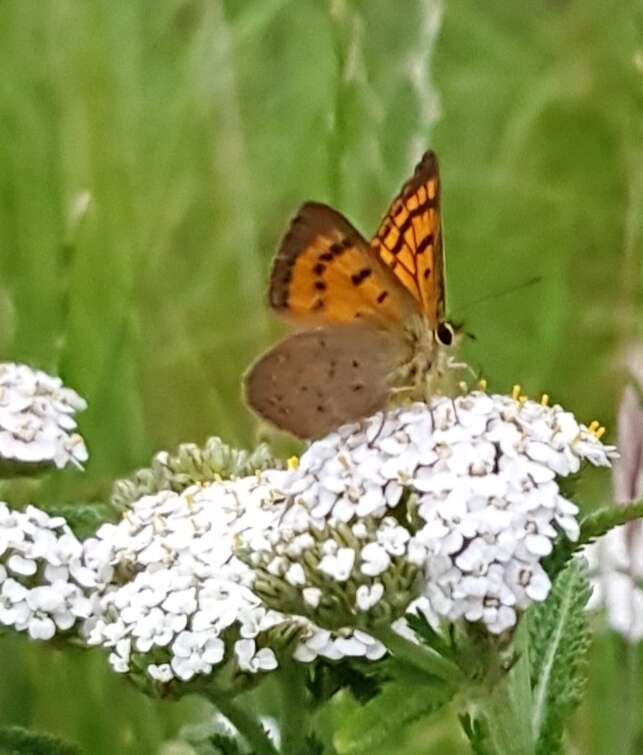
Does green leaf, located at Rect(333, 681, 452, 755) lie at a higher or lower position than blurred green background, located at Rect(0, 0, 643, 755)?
lower

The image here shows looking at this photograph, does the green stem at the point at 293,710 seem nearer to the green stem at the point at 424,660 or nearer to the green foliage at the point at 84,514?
the green stem at the point at 424,660

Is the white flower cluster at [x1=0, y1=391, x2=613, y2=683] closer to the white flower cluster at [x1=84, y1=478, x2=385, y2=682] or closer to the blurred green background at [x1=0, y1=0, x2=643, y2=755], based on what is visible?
the white flower cluster at [x1=84, y1=478, x2=385, y2=682]

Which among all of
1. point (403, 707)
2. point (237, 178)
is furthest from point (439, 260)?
point (237, 178)

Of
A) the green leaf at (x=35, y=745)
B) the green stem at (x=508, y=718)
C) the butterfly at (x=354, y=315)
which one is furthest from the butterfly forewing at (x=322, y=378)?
the green leaf at (x=35, y=745)

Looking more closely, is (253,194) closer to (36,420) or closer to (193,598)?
(36,420)

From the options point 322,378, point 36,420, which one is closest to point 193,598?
point 322,378

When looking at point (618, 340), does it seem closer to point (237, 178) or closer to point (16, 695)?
point (237, 178)

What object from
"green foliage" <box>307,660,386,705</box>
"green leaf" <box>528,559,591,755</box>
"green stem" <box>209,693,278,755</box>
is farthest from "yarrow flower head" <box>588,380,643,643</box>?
"green stem" <box>209,693,278,755</box>
